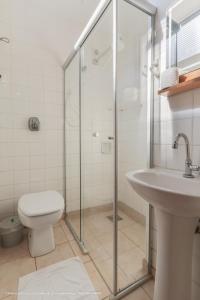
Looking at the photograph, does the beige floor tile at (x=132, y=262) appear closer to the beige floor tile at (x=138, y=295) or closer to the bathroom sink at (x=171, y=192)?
the beige floor tile at (x=138, y=295)

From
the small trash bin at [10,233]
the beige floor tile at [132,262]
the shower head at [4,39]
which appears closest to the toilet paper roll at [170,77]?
the beige floor tile at [132,262]

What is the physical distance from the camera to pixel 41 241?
146cm

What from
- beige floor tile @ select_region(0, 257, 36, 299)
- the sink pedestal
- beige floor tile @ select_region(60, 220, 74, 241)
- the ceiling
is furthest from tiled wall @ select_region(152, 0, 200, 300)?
the ceiling

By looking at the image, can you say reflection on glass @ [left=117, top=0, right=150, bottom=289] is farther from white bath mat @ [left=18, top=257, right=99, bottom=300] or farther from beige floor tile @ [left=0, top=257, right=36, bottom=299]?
beige floor tile @ [left=0, top=257, right=36, bottom=299]

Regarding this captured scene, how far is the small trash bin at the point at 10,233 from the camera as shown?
4.99 ft

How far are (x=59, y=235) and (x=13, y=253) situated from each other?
16.8 inches

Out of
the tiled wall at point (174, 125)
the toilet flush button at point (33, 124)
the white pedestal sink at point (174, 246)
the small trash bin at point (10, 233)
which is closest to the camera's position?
the white pedestal sink at point (174, 246)

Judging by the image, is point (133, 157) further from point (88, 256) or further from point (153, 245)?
point (88, 256)

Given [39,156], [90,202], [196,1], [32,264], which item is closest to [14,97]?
[39,156]

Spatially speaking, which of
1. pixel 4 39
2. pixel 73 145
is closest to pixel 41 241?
pixel 73 145

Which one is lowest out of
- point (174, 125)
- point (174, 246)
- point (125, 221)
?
point (125, 221)

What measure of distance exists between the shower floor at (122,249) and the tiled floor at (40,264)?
0.19ft

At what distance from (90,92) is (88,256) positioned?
1.49 meters

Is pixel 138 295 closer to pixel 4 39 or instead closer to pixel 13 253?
pixel 13 253
